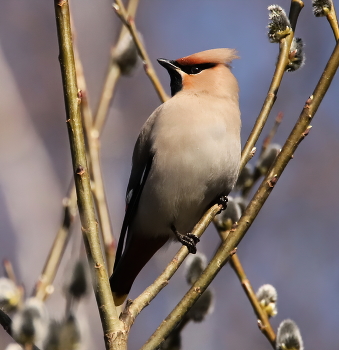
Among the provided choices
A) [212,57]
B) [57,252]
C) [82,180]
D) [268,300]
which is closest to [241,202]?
[268,300]

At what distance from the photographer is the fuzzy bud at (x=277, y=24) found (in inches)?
116

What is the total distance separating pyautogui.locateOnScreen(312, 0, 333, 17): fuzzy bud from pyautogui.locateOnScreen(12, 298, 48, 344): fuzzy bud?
1592 mm

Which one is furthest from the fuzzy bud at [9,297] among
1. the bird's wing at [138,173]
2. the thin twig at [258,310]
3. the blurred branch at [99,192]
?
the bird's wing at [138,173]

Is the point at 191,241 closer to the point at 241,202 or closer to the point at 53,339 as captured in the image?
the point at 241,202

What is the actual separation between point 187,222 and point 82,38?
16.9ft

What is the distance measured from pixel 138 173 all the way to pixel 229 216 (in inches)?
35.3

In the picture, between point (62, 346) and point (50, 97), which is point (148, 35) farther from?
point (62, 346)

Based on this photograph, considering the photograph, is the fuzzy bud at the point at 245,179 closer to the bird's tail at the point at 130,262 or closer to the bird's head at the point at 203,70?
the bird's tail at the point at 130,262

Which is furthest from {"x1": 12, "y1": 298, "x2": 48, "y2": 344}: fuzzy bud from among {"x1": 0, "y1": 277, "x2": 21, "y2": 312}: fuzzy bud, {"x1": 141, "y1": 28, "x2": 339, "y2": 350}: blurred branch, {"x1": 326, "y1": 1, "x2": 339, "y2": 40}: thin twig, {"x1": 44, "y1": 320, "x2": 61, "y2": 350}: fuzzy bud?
{"x1": 326, "y1": 1, "x2": 339, "y2": 40}: thin twig

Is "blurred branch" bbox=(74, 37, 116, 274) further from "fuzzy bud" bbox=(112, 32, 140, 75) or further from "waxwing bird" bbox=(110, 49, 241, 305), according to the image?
"waxwing bird" bbox=(110, 49, 241, 305)

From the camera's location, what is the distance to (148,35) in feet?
33.9

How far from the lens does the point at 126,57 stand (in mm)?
3303

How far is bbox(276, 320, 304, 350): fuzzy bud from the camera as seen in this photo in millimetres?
2521

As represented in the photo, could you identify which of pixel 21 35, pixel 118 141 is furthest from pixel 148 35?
pixel 118 141
